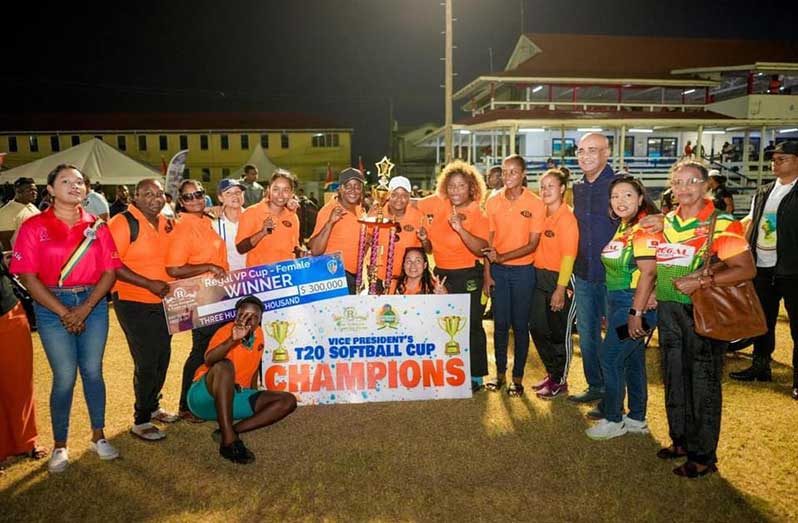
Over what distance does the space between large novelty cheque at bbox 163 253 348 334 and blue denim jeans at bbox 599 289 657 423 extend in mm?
2457

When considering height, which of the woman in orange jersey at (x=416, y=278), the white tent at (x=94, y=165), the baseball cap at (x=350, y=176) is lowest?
the woman in orange jersey at (x=416, y=278)

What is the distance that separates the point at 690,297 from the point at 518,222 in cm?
190

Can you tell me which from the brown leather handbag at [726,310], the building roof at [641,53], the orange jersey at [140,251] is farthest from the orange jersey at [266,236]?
the building roof at [641,53]

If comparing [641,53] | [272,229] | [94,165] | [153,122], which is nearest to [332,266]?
[272,229]

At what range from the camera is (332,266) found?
516 centimetres

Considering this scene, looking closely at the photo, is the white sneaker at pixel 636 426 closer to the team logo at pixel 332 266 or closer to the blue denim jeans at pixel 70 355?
the team logo at pixel 332 266

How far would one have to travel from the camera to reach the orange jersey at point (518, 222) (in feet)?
17.1

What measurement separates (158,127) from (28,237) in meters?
48.3

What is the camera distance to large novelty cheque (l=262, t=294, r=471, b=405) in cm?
510

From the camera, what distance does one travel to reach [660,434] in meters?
4.55

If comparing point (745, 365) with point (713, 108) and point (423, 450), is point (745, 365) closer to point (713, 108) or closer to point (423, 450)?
point (423, 450)

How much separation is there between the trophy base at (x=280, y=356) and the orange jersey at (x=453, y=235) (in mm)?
1821

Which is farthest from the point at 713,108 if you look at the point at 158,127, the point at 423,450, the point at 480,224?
the point at 158,127

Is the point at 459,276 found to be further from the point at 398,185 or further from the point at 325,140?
the point at 325,140
